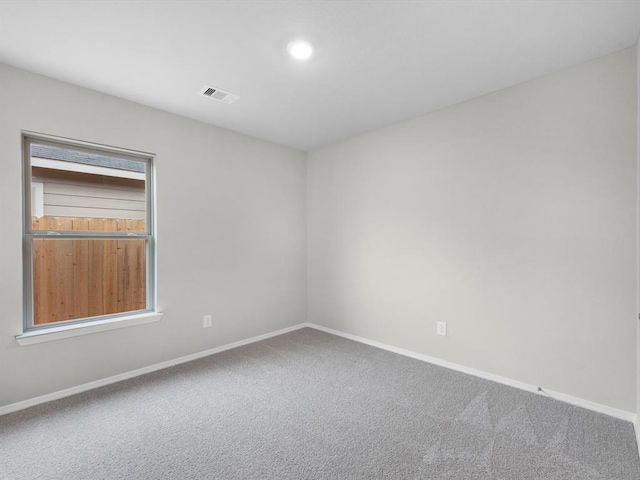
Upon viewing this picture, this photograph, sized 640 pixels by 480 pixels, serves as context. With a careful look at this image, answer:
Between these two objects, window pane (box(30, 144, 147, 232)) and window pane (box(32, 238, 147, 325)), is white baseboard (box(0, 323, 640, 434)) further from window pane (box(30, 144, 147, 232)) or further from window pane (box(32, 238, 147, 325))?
window pane (box(30, 144, 147, 232))

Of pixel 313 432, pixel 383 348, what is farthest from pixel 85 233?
pixel 383 348

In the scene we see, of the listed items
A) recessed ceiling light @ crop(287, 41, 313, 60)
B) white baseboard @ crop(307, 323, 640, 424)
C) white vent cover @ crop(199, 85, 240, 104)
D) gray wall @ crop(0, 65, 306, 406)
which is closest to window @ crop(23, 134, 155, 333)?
gray wall @ crop(0, 65, 306, 406)

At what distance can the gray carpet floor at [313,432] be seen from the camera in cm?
169

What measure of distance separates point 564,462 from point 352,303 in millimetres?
2364

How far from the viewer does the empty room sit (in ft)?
5.92

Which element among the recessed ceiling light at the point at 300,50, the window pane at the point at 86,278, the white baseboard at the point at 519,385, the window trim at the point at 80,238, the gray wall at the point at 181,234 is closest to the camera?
the recessed ceiling light at the point at 300,50

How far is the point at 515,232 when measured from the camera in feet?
8.45

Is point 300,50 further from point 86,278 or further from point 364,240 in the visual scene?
point 86,278

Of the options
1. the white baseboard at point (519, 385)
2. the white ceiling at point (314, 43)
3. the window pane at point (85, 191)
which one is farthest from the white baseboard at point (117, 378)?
the white ceiling at point (314, 43)

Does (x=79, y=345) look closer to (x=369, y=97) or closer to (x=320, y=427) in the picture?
(x=320, y=427)

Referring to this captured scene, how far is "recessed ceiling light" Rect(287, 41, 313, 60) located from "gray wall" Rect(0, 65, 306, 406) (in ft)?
5.28

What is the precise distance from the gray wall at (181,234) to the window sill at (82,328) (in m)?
0.05

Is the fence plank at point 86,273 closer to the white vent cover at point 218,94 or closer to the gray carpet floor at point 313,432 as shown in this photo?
the gray carpet floor at point 313,432

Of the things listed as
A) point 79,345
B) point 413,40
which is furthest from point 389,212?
point 79,345
